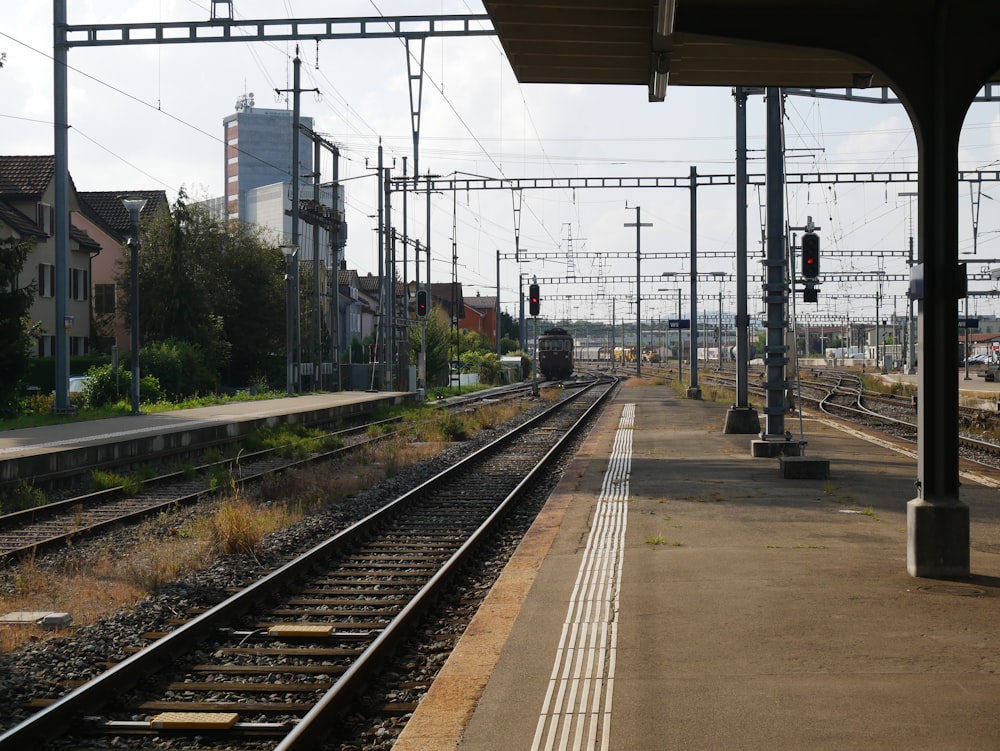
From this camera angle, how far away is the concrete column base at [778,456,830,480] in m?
16.5

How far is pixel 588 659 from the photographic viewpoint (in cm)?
679

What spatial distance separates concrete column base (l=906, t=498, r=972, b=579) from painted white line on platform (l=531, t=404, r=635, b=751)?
2274mm

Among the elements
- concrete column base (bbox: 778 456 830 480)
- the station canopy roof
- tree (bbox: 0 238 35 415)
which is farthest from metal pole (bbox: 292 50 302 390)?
the station canopy roof

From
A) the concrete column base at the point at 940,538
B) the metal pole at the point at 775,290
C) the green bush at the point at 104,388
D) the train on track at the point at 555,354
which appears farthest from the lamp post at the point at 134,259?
the train on track at the point at 555,354

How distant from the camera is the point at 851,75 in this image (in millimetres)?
11352

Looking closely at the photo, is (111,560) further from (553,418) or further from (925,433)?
(553,418)

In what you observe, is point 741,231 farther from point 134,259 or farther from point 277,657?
point 277,657

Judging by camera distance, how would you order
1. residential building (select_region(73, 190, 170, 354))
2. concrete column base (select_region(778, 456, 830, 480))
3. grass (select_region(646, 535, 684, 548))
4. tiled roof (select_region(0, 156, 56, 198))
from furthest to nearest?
1. residential building (select_region(73, 190, 170, 354))
2. tiled roof (select_region(0, 156, 56, 198))
3. concrete column base (select_region(778, 456, 830, 480))
4. grass (select_region(646, 535, 684, 548))

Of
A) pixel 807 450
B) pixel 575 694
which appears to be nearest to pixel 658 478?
pixel 807 450

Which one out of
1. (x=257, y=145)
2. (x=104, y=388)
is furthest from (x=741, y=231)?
(x=257, y=145)

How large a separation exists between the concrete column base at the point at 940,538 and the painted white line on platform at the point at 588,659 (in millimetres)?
2274

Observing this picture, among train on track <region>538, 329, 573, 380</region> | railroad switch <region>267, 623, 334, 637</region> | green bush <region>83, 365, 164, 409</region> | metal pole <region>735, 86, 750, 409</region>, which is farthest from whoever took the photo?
train on track <region>538, 329, 573, 380</region>

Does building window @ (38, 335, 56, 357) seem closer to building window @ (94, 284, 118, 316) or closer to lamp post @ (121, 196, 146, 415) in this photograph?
building window @ (94, 284, 118, 316)

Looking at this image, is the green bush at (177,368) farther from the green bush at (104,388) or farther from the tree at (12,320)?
the tree at (12,320)
